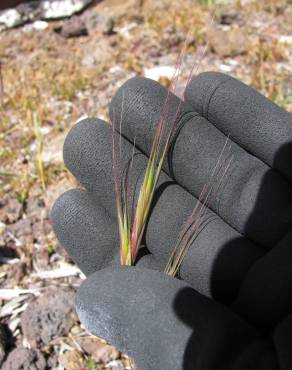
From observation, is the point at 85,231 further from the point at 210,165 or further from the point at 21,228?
the point at 21,228

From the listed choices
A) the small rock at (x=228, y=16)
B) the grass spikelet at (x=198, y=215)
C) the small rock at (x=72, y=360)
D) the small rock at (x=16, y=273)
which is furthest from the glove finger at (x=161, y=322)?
the small rock at (x=228, y=16)

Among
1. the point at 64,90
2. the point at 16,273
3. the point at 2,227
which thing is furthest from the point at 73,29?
the point at 16,273

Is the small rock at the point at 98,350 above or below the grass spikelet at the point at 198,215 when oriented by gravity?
below

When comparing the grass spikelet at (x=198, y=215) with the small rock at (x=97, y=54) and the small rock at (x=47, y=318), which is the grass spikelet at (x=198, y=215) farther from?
the small rock at (x=97, y=54)

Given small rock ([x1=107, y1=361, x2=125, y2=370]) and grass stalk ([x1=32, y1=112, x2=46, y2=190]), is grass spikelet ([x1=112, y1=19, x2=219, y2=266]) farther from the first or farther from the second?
grass stalk ([x1=32, y1=112, x2=46, y2=190])

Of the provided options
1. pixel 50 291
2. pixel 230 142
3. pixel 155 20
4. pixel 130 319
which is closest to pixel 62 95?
pixel 155 20

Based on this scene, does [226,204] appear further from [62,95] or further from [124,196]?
[62,95]
